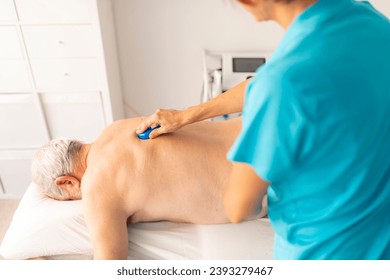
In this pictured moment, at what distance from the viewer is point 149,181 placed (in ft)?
3.93

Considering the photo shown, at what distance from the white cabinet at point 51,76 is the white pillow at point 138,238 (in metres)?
0.88

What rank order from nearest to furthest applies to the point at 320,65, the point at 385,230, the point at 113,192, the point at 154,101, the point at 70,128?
the point at 320,65 < the point at 385,230 < the point at 113,192 < the point at 70,128 < the point at 154,101

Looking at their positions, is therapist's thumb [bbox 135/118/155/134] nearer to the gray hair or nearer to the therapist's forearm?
the therapist's forearm

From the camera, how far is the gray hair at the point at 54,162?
129cm

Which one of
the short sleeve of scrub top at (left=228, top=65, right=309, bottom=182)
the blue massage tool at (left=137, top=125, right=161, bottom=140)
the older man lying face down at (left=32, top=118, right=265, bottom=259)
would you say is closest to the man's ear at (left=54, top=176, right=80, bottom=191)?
the older man lying face down at (left=32, top=118, right=265, bottom=259)

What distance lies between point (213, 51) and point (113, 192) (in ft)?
4.61

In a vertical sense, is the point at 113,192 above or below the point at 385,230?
below

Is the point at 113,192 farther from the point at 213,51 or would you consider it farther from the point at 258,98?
the point at 213,51

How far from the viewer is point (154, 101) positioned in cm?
255

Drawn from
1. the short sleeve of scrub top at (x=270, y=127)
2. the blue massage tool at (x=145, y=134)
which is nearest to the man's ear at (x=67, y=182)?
the blue massage tool at (x=145, y=134)

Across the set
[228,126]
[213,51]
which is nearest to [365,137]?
[228,126]

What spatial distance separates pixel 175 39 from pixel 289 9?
5.76 ft

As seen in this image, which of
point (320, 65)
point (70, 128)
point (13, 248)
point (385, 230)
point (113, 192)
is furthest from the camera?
point (70, 128)

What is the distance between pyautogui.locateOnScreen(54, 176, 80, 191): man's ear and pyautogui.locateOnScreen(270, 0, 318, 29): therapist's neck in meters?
0.94
